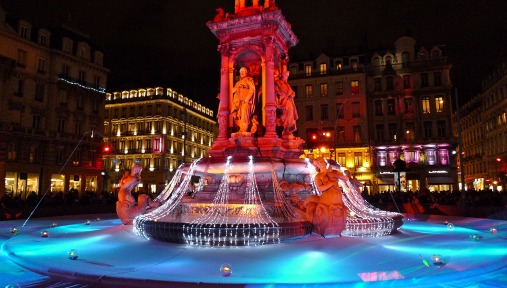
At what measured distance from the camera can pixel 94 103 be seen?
5806 cm

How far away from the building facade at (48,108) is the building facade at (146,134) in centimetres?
1665

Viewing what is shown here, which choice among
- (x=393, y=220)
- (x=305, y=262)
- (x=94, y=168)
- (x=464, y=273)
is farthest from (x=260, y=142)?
(x=94, y=168)

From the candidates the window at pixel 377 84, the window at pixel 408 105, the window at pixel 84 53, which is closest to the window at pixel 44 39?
the window at pixel 84 53

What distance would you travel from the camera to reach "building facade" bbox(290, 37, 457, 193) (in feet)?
186

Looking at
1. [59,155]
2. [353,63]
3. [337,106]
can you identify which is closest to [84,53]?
[59,155]

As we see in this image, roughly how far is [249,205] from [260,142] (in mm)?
4021

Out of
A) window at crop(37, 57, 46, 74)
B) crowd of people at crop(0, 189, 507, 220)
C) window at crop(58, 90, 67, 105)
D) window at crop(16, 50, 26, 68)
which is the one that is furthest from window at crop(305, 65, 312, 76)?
window at crop(16, 50, 26, 68)

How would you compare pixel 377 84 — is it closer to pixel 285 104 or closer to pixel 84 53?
pixel 84 53

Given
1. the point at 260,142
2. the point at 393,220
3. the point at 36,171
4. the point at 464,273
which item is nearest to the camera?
the point at 464,273

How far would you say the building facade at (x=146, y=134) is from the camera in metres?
74.0

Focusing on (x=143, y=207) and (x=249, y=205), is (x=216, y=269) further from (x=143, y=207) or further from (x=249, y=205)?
(x=143, y=207)

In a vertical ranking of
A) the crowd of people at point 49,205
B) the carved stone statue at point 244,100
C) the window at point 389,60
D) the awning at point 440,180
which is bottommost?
the crowd of people at point 49,205

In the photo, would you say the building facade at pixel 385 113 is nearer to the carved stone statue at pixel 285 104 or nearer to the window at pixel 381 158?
the window at pixel 381 158

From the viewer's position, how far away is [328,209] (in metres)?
10.6
